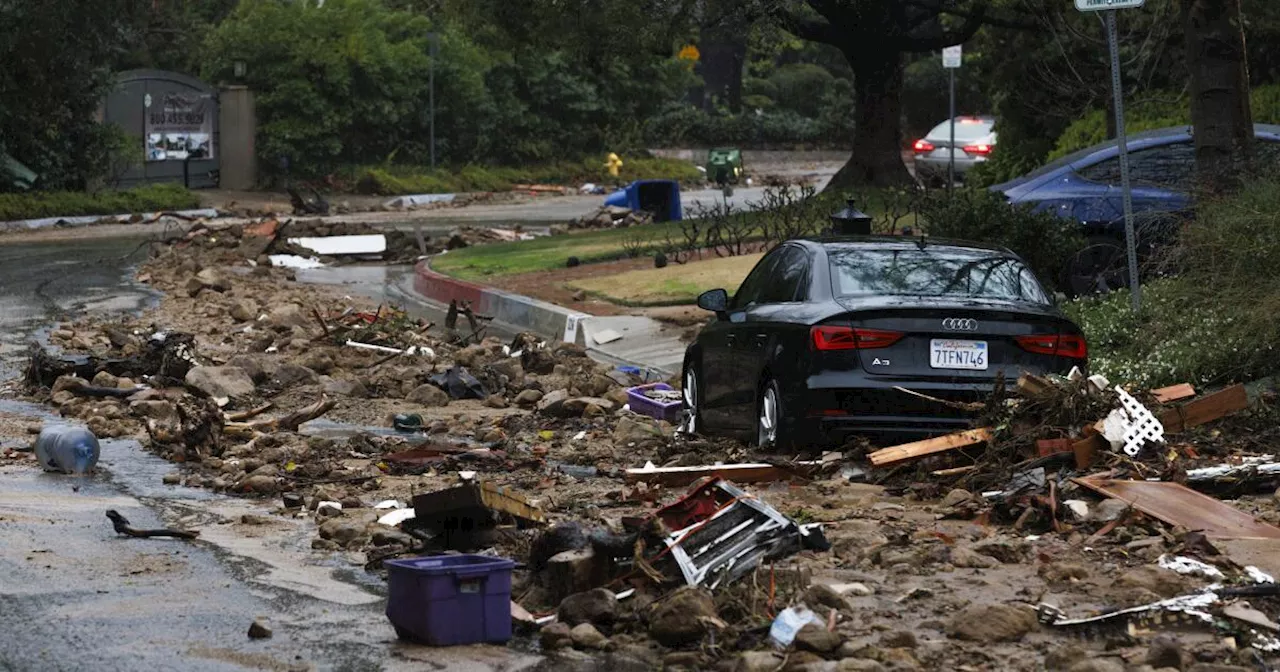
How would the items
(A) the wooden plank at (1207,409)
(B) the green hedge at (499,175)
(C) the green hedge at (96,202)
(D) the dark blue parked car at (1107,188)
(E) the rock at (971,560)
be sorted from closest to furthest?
1. (E) the rock at (971,560)
2. (A) the wooden plank at (1207,409)
3. (D) the dark blue parked car at (1107,188)
4. (C) the green hedge at (96,202)
5. (B) the green hedge at (499,175)

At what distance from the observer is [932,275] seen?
1108cm

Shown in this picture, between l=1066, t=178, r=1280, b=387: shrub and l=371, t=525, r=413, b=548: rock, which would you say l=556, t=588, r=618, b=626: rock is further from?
l=1066, t=178, r=1280, b=387: shrub

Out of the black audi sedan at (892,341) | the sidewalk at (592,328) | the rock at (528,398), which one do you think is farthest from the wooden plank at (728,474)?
the sidewalk at (592,328)

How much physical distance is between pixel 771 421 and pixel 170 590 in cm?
419

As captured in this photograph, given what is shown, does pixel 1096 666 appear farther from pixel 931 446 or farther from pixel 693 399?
pixel 693 399

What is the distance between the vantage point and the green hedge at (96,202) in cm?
3831

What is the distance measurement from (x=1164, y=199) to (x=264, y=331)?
881cm

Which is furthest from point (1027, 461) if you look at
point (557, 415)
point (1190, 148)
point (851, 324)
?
point (1190, 148)

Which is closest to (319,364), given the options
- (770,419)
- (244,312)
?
(244,312)

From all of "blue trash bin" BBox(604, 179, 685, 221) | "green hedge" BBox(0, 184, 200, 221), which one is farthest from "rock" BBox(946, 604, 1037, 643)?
"green hedge" BBox(0, 184, 200, 221)

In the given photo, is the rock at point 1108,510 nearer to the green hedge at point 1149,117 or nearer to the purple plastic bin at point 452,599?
the purple plastic bin at point 452,599

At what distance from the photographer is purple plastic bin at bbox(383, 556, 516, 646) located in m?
6.73

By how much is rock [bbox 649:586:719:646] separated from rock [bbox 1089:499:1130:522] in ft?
7.26

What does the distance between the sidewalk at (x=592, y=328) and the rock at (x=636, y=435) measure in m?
3.79
